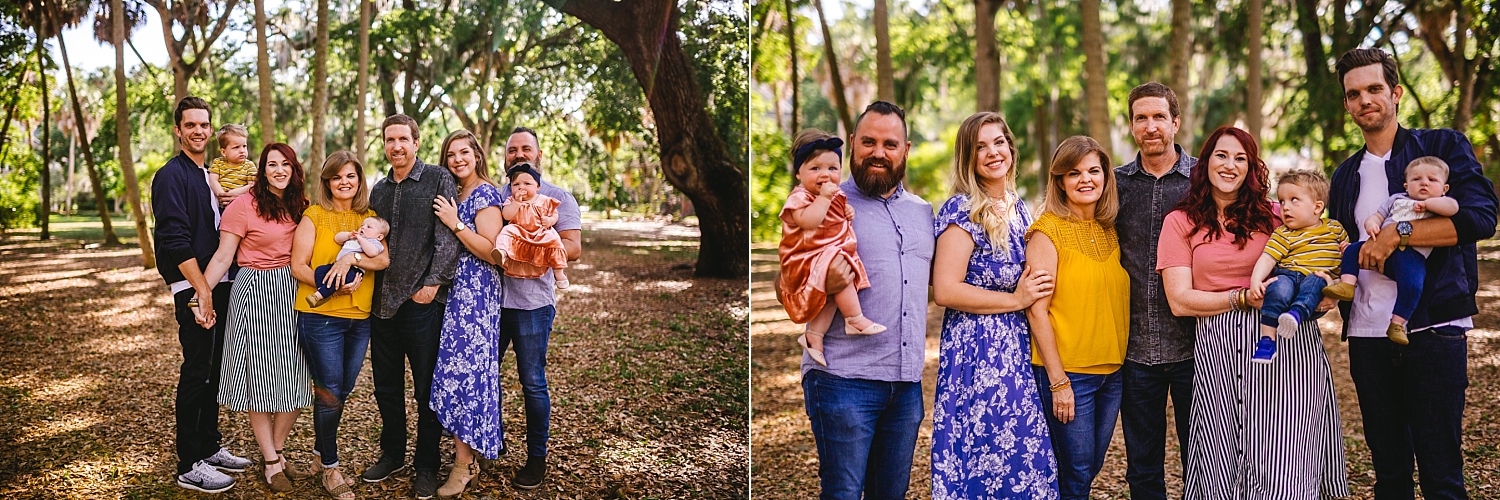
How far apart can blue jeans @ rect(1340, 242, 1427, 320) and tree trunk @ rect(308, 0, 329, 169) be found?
5182 millimetres

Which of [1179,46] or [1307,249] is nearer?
[1307,249]

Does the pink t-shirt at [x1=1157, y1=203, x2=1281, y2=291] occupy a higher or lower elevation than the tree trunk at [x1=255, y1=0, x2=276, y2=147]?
lower

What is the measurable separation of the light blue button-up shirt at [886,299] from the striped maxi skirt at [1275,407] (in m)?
0.96

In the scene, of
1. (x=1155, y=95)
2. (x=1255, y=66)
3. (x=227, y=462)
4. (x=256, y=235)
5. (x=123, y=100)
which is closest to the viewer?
(x=1155, y=95)

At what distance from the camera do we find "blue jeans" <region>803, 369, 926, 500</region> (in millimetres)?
2580

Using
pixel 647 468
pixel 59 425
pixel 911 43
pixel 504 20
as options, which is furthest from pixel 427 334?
pixel 911 43

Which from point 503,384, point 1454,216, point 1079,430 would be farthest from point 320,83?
point 1454,216

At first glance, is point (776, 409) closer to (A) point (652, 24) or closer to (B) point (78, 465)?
(A) point (652, 24)

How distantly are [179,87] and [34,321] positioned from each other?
151 centimetres

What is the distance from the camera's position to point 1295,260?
259 cm

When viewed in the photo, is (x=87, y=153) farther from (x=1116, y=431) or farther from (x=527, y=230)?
(x=1116, y=431)

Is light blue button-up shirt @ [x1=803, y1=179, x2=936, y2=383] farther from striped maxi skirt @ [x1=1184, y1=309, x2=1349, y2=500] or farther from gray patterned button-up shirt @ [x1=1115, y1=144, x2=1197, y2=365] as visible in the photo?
striped maxi skirt @ [x1=1184, y1=309, x2=1349, y2=500]

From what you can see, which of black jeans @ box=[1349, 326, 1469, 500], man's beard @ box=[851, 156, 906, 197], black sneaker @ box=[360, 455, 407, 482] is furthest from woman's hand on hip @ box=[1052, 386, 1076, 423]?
black sneaker @ box=[360, 455, 407, 482]

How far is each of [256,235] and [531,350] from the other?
3.96 feet
